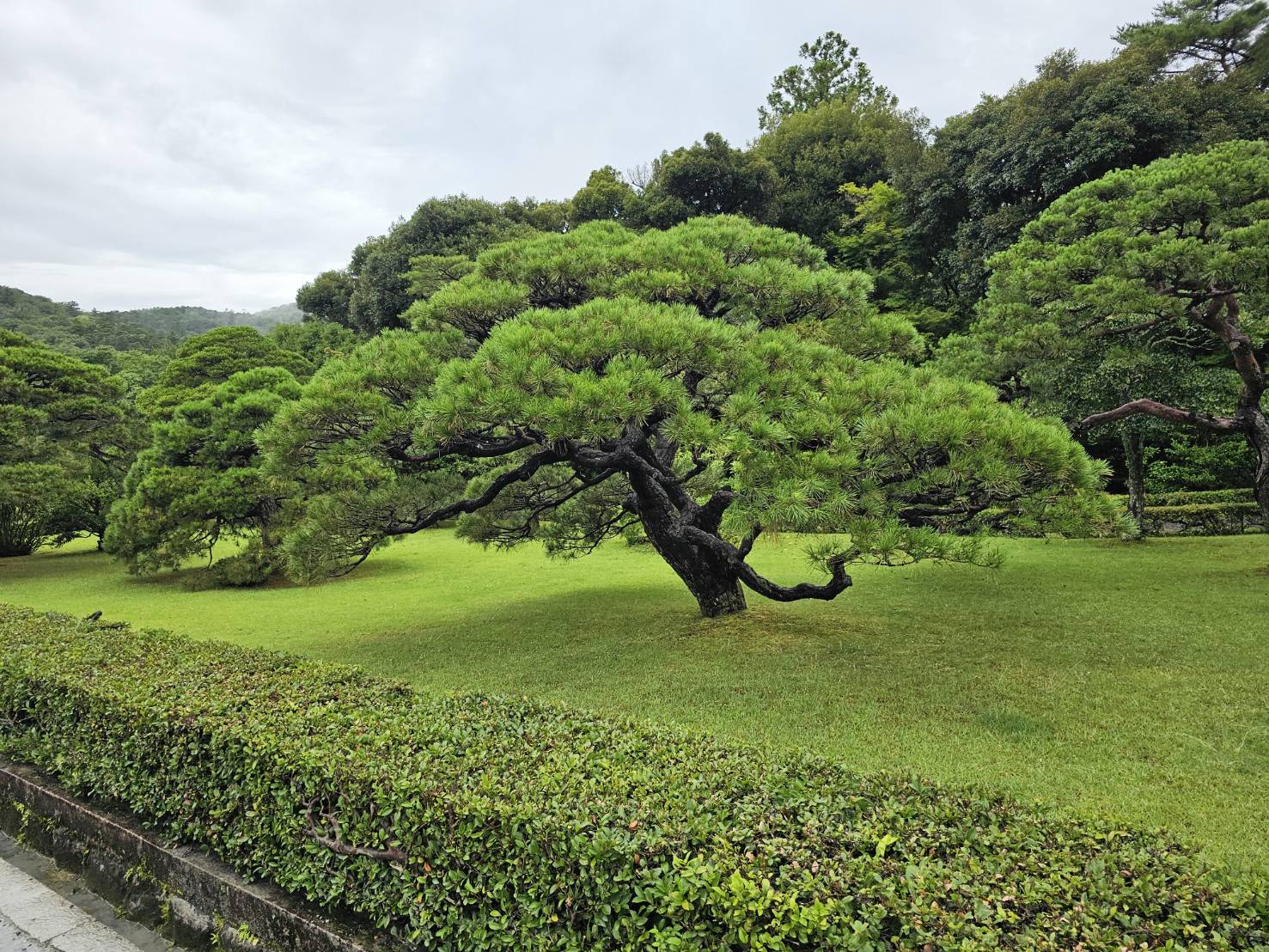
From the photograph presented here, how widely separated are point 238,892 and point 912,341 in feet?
18.0

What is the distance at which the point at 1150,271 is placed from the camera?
21.3 feet

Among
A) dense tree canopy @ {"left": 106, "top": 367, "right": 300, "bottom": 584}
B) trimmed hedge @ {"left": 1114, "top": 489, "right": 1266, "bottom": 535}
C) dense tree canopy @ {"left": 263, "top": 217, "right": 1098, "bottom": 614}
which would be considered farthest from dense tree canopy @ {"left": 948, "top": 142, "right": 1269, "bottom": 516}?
dense tree canopy @ {"left": 106, "top": 367, "right": 300, "bottom": 584}

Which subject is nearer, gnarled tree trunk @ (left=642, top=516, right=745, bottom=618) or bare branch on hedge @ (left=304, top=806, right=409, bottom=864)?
bare branch on hedge @ (left=304, top=806, right=409, bottom=864)

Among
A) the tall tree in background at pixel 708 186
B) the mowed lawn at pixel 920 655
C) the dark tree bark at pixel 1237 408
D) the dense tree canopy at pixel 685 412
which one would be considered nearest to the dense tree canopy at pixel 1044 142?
the tall tree in background at pixel 708 186

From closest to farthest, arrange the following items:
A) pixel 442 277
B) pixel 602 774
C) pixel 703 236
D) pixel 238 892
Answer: pixel 602 774 → pixel 238 892 → pixel 703 236 → pixel 442 277

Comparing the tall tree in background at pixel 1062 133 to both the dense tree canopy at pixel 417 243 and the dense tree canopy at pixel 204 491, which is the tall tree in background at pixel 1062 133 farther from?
the dense tree canopy at pixel 204 491

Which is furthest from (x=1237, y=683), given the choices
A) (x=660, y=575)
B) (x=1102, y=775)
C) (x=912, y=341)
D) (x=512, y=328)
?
(x=660, y=575)

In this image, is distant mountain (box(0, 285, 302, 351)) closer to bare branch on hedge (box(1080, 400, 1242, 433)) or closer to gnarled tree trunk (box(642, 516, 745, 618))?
gnarled tree trunk (box(642, 516, 745, 618))

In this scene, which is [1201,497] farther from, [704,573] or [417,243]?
[417,243]

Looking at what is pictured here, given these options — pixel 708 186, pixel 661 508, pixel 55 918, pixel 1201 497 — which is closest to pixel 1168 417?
pixel 661 508

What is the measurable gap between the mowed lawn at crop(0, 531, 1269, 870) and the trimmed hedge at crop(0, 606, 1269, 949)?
0.73 meters

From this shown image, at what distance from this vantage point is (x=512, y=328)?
4.16 meters

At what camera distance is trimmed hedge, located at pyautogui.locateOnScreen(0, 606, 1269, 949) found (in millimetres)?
Answer: 1418

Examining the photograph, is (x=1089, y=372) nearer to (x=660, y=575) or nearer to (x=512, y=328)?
(x=660, y=575)
